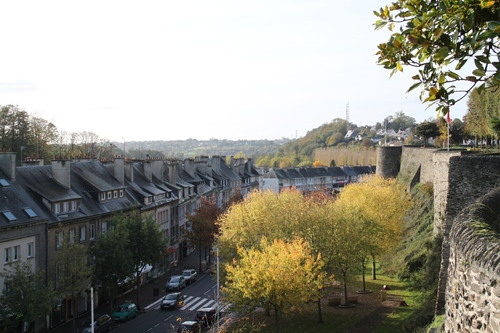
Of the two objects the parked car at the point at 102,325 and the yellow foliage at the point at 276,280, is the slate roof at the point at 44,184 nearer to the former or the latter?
the parked car at the point at 102,325

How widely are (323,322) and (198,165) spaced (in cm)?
4201

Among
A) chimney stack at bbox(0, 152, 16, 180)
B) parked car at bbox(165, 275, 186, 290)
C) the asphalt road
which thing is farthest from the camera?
parked car at bbox(165, 275, 186, 290)

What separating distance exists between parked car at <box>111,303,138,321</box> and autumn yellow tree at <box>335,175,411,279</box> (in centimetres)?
1636

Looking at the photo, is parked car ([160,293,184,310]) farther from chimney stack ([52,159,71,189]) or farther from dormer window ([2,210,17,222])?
dormer window ([2,210,17,222])

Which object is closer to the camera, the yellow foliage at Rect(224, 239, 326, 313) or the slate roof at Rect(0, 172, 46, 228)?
the yellow foliage at Rect(224, 239, 326, 313)

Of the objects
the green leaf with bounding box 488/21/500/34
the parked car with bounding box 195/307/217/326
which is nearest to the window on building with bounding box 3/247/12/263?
the parked car with bounding box 195/307/217/326

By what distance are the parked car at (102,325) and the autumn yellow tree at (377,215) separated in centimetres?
1712

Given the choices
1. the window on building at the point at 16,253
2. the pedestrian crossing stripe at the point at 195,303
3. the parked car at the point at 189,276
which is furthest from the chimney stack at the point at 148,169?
the window on building at the point at 16,253

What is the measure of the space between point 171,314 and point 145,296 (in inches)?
238

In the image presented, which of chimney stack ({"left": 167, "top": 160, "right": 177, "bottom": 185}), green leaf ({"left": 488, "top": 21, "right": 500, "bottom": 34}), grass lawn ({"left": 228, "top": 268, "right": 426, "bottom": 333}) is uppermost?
green leaf ({"left": 488, "top": 21, "right": 500, "bottom": 34})

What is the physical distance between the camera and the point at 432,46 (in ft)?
26.7

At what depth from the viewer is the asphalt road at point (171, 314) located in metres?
32.6

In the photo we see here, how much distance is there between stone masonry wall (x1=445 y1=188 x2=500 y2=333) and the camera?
Answer: 6.24 metres

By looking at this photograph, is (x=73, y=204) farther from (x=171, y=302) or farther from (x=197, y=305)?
(x=197, y=305)
